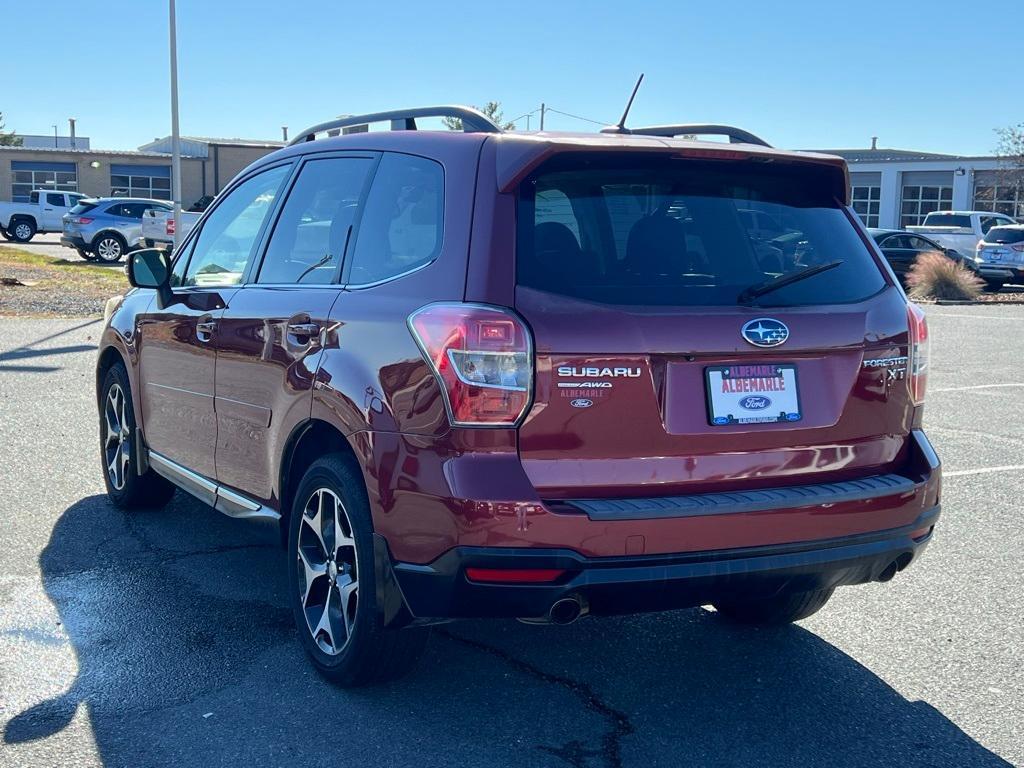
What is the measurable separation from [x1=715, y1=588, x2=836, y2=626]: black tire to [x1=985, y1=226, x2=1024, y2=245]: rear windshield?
90.7ft

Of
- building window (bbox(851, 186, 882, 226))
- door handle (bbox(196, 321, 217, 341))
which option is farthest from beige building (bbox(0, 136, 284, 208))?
door handle (bbox(196, 321, 217, 341))

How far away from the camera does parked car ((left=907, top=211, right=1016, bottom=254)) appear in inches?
1353

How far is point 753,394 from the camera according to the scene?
359cm

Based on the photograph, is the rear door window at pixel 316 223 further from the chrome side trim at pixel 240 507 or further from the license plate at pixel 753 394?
the license plate at pixel 753 394

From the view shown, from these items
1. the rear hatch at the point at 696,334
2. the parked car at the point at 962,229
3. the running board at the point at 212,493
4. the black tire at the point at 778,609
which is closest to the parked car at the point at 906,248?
the parked car at the point at 962,229

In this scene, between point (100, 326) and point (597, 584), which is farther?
point (100, 326)

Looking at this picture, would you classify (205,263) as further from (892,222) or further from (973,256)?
(892,222)

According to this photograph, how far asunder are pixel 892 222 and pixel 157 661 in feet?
196

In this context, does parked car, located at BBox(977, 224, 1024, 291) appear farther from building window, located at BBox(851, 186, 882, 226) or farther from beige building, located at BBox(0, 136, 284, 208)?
beige building, located at BBox(0, 136, 284, 208)

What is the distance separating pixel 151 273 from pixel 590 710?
118 inches

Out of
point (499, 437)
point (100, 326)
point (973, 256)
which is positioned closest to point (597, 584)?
point (499, 437)

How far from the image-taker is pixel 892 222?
59.5 m

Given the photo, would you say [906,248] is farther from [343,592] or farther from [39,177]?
[39,177]

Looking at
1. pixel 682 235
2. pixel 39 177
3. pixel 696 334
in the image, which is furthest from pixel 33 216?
pixel 696 334
